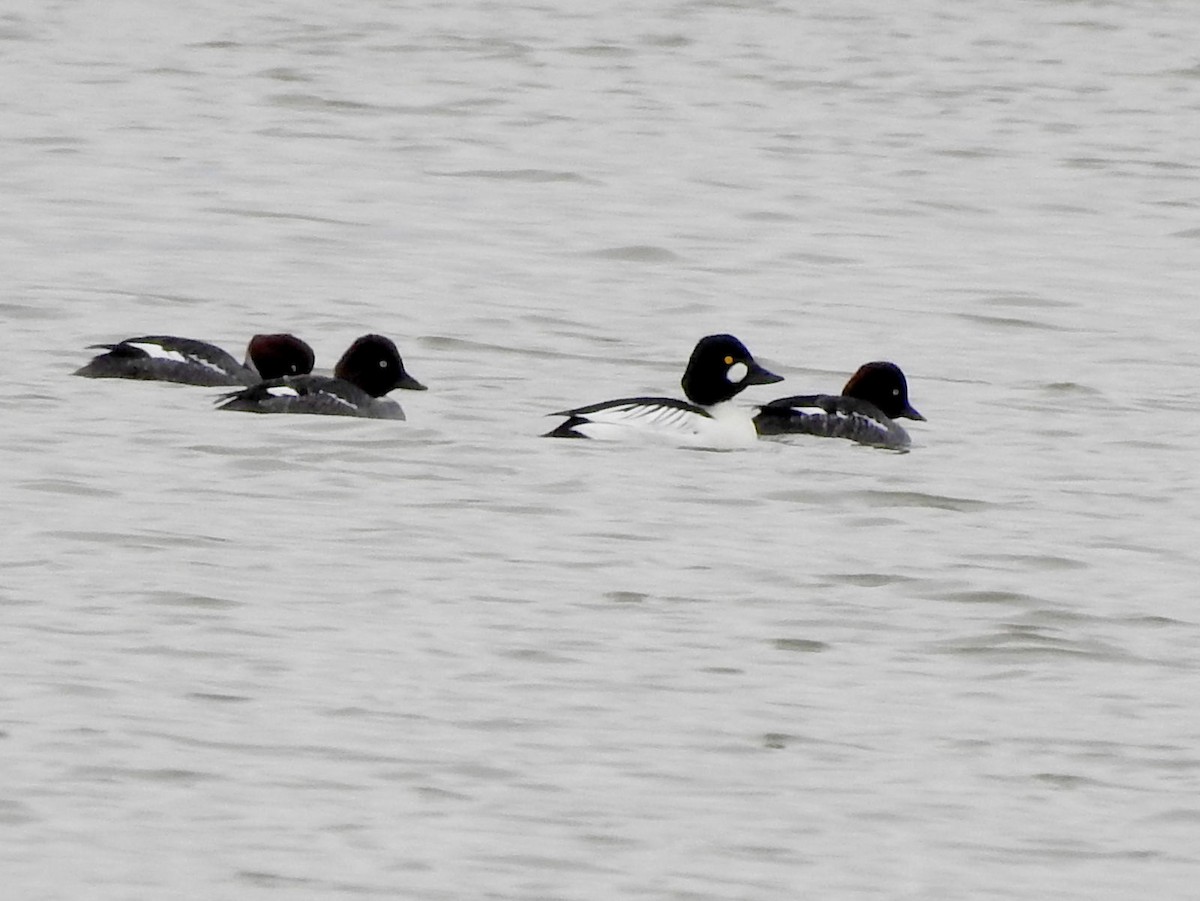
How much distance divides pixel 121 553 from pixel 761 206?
1152cm

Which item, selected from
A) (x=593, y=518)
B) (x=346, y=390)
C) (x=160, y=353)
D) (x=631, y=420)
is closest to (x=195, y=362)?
(x=160, y=353)

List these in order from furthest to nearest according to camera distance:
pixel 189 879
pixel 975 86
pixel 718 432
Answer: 1. pixel 975 86
2. pixel 718 432
3. pixel 189 879

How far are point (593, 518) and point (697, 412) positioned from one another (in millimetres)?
1823

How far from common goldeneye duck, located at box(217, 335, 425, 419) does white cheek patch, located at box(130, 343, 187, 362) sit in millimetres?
331

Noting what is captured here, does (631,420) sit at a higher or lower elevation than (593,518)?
higher

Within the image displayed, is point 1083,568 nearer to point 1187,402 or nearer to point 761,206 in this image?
point 1187,402

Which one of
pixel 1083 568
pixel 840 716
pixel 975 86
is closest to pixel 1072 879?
pixel 840 716

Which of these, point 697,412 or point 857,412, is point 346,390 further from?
point 857,412

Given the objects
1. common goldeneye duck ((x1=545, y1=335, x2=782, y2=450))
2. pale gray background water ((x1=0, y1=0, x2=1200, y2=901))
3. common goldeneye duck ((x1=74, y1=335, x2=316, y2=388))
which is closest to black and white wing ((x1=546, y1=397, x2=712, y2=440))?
common goldeneye duck ((x1=545, y1=335, x2=782, y2=450))

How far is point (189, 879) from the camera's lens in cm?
735

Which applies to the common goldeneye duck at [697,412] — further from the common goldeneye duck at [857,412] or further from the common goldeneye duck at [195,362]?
the common goldeneye duck at [195,362]

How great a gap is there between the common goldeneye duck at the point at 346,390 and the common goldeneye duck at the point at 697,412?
0.81 m

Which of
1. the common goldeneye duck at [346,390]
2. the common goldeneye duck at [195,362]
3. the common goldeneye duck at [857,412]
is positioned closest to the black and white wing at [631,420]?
the common goldeneye duck at [857,412]

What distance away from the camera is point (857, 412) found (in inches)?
539
